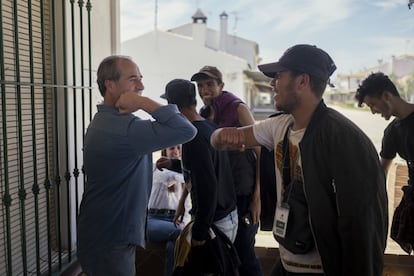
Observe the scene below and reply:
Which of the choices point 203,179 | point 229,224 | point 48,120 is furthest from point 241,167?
point 48,120

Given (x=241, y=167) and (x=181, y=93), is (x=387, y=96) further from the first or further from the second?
(x=181, y=93)

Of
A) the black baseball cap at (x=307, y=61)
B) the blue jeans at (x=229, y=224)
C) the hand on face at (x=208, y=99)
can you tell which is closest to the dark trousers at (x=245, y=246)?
the blue jeans at (x=229, y=224)

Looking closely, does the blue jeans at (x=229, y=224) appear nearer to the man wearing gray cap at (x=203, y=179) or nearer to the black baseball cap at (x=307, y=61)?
the man wearing gray cap at (x=203, y=179)

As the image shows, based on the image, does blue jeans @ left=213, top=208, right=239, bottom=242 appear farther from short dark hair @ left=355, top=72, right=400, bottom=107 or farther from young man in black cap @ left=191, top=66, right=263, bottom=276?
short dark hair @ left=355, top=72, right=400, bottom=107

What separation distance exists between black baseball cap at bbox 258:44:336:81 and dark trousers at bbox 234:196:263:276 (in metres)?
1.10

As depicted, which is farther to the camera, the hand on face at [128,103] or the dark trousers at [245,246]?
the dark trousers at [245,246]

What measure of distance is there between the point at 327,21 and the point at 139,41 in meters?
7.15

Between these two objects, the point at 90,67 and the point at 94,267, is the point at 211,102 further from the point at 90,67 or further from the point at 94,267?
the point at 94,267

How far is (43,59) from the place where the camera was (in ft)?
7.07

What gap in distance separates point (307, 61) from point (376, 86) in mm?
1291

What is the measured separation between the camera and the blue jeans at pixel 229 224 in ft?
6.93

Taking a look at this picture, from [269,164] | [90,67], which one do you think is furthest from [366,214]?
[90,67]

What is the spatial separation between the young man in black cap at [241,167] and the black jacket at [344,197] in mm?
995

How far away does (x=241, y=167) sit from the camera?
240cm
